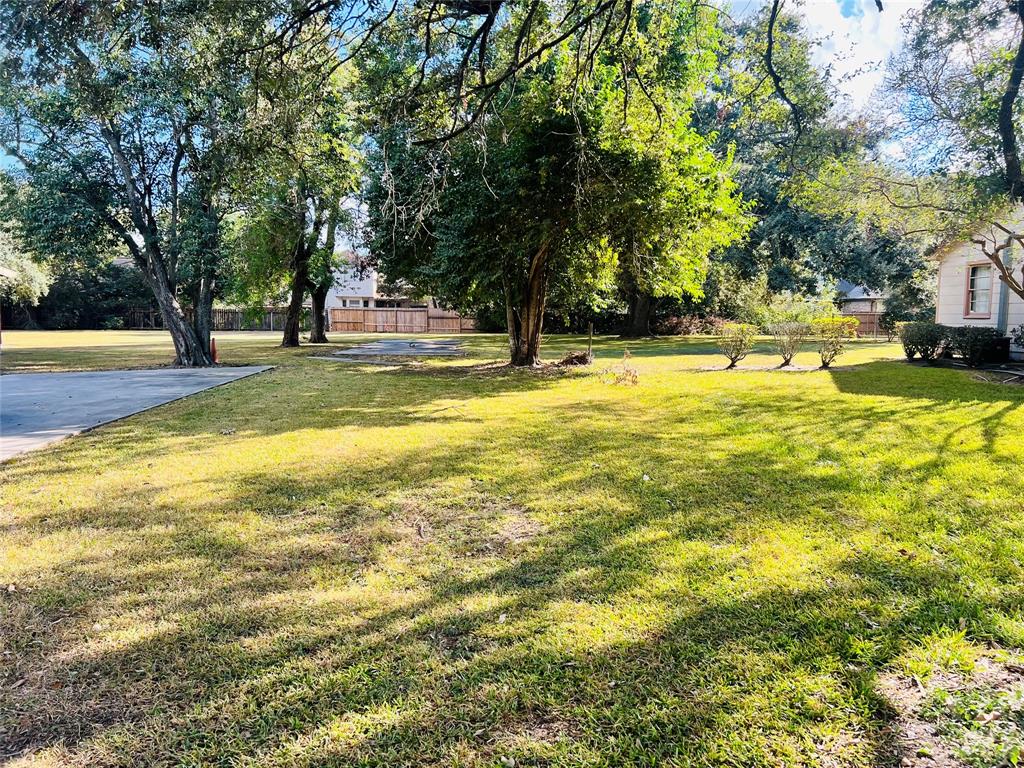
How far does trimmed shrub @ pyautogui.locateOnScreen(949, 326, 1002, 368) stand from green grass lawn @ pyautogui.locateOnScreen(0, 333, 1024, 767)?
843 centimetres

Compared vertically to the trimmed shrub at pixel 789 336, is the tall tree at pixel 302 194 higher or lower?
higher

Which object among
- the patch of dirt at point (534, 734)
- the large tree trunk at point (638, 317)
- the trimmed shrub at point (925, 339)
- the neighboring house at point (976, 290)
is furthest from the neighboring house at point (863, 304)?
the patch of dirt at point (534, 734)

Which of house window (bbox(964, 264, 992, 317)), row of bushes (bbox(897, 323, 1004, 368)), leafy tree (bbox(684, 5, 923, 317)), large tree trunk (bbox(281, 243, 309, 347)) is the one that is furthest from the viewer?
leafy tree (bbox(684, 5, 923, 317))

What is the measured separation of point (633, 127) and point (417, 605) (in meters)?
8.76

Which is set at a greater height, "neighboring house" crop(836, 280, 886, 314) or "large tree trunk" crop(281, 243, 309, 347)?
"neighboring house" crop(836, 280, 886, 314)

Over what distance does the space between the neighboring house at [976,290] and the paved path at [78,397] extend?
1709 cm

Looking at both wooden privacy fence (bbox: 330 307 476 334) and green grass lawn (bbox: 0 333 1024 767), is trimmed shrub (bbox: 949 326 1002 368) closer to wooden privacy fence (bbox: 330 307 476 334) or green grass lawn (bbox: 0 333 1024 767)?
green grass lawn (bbox: 0 333 1024 767)

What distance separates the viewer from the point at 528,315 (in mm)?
12875

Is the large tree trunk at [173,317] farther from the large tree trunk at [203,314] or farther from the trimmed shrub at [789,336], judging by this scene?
the trimmed shrub at [789,336]

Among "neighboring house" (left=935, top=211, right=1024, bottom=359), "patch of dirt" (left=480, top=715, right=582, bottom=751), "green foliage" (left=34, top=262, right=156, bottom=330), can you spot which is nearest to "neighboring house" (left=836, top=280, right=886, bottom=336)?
"neighboring house" (left=935, top=211, right=1024, bottom=359)

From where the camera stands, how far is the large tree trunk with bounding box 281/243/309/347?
19.2 metres

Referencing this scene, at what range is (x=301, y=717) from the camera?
1884 millimetres

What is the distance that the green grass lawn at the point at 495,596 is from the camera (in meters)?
1.83

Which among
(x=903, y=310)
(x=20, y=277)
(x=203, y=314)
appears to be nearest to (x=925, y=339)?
(x=203, y=314)
